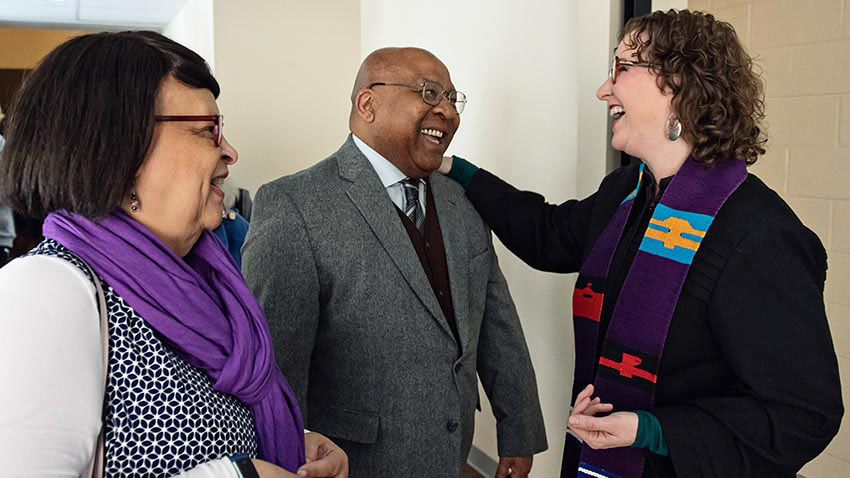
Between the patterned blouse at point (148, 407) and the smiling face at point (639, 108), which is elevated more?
the smiling face at point (639, 108)

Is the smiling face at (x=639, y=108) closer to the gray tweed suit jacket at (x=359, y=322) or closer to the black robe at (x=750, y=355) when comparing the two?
the black robe at (x=750, y=355)

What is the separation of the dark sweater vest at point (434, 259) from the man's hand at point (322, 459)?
621mm

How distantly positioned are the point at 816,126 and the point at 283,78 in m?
2.77

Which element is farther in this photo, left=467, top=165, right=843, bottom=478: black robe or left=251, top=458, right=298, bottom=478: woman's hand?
left=467, top=165, right=843, bottom=478: black robe

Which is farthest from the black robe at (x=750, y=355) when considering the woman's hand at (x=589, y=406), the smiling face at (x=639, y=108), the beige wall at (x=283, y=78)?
the beige wall at (x=283, y=78)

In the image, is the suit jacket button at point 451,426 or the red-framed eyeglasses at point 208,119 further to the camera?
the suit jacket button at point 451,426

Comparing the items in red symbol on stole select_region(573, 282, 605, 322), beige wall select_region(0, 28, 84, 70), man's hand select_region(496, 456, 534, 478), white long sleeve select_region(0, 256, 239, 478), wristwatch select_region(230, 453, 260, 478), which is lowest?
man's hand select_region(496, 456, 534, 478)

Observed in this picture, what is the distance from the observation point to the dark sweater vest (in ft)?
6.88

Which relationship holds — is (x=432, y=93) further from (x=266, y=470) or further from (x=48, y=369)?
(x=48, y=369)

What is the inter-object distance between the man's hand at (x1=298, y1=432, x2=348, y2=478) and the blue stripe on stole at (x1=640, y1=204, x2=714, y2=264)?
0.82 metres

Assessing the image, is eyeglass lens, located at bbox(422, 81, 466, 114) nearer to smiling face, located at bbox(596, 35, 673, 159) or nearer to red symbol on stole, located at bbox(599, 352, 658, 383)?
smiling face, located at bbox(596, 35, 673, 159)

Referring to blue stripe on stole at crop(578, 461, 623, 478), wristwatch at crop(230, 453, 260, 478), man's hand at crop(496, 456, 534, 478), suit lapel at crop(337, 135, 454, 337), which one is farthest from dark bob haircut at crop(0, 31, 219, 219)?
man's hand at crop(496, 456, 534, 478)

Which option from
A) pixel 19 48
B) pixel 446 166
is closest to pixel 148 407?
pixel 446 166

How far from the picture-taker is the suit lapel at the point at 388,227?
202 cm
